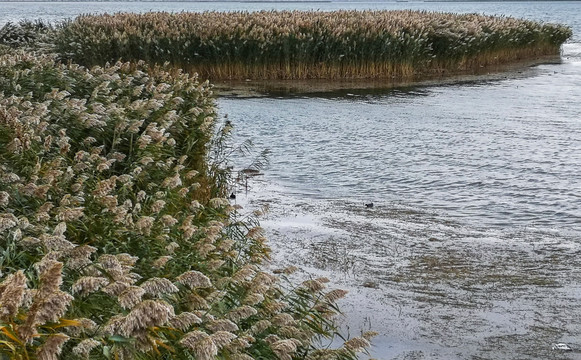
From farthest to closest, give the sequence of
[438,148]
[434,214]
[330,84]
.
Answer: [330,84], [438,148], [434,214]

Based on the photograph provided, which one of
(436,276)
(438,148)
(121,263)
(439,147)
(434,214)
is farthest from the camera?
(439,147)

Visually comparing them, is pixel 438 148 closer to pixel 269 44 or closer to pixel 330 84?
pixel 330 84

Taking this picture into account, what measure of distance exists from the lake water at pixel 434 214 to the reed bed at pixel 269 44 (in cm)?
479

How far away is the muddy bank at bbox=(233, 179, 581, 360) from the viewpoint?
612 centimetres

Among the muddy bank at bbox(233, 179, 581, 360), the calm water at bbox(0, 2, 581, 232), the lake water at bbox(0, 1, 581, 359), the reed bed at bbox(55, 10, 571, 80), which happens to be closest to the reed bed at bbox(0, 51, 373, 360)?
the muddy bank at bbox(233, 179, 581, 360)

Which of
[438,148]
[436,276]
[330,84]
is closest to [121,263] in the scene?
[436,276]

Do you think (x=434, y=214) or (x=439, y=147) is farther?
→ (x=439, y=147)

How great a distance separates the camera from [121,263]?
4230mm

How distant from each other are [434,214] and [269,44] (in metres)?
15.2

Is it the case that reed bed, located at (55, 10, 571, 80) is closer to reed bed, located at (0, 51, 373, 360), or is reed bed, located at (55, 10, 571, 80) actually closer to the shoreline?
the shoreline

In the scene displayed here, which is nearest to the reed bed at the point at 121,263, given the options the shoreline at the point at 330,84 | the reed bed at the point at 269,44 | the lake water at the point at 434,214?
the lake water at the point at 434,214

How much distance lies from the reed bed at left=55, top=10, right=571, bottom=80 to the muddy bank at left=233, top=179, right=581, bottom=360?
1415 cm

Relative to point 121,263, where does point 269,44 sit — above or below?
above

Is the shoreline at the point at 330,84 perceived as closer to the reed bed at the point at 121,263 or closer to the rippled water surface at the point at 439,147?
the rippled water surface at the point at 439,147
